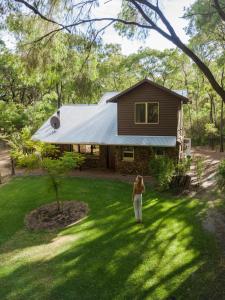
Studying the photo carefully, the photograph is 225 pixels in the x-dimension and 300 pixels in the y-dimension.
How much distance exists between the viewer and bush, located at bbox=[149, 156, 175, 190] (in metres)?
16.9

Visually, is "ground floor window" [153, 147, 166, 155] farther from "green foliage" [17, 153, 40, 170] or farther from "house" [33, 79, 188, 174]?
"green foliage" [17, 153, 40, 170]

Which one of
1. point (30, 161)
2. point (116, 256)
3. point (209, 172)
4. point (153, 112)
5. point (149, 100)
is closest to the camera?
point (116, 256)

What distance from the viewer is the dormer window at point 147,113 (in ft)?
66.6

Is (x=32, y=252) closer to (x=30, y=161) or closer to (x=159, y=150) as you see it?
(x=30, y=161)

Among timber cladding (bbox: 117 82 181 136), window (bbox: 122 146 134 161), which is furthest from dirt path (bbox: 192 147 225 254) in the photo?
window (bbox: 122 146 134 161)

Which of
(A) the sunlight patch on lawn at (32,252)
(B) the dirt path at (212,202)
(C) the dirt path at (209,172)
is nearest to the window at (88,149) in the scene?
(C) the dirt path at (209,172)

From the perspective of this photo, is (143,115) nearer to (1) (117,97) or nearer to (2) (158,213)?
(1) (117,97)

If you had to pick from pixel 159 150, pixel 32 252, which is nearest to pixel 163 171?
pixel 159 150

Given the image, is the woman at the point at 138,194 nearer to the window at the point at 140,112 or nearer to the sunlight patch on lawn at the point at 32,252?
the sunlight patch on lawn at the point at 32,252

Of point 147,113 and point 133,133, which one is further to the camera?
point 133,133

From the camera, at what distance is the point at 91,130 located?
22.5m

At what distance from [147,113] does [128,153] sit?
3016mm

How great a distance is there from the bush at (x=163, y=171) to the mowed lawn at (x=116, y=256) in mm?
1807

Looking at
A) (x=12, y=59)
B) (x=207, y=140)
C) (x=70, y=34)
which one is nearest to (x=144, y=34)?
(x=70, y=34)
